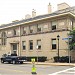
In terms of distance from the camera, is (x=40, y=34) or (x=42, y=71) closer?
(x=42, y=71)

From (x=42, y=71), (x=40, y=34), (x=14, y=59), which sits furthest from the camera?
(x=40, y=34)

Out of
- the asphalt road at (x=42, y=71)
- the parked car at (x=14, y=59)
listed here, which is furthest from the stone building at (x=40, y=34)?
the asphalt road at (x=42, y=71)

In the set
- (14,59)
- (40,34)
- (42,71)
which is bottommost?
(42,71)

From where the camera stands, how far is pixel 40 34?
3675 centimetres

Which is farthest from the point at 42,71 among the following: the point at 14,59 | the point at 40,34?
the point at 40,34

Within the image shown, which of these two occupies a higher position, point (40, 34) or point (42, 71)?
point (40, 34)

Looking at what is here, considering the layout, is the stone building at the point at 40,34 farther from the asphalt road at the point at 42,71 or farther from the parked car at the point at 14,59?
the asphalt road at the point at 42,71

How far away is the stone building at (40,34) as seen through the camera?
3309cm

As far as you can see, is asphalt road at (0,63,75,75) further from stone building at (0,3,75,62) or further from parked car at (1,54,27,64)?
stone building at (0,3,75,62)

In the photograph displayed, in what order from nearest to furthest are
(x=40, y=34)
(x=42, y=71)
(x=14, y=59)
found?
(x=42, y=71) → (x=14, y=59) → (x=40, y=34)

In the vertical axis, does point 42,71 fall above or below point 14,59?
below

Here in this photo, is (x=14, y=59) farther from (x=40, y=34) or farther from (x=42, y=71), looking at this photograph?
(x=42, y=71)

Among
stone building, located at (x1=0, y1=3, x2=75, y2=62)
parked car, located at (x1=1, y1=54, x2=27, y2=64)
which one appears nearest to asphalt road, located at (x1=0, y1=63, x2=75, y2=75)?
parked car, located at (x1=1, y1=54, x2=27, y2=64)

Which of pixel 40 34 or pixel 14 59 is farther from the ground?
pixel 40 34
